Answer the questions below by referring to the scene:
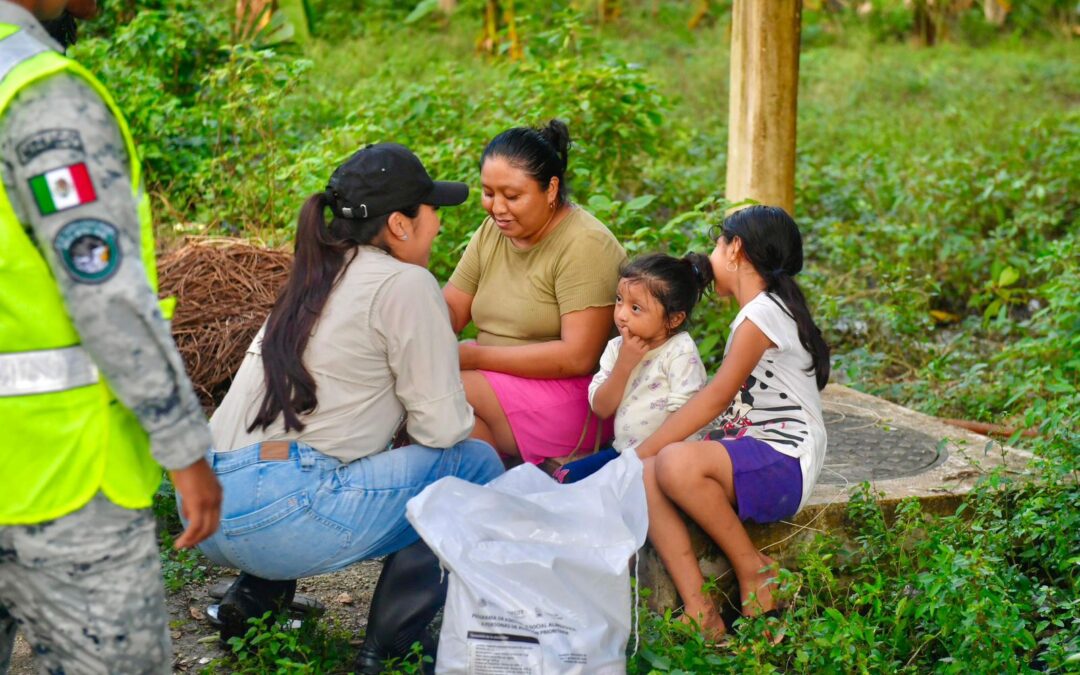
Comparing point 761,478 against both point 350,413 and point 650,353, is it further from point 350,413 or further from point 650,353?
point 350,413

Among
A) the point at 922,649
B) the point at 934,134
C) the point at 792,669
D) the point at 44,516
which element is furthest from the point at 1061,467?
the point at 934,134

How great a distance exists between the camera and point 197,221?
6.59m

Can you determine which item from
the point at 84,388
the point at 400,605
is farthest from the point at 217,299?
the point at 84,388

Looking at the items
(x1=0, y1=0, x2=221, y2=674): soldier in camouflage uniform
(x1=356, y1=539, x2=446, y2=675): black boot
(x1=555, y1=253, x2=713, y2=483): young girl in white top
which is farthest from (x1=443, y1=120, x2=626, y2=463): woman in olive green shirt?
(x1=0, y1=0, x2=221, y2=674): soldier in camouflage uniform

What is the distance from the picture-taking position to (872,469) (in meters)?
3.97

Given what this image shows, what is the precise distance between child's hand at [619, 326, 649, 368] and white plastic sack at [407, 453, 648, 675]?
0.62m

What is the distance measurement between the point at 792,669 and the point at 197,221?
14.9 ft

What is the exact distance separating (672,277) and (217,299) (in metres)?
2.28

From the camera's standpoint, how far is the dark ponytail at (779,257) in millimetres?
3371

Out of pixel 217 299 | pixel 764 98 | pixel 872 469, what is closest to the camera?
pixel 872 469

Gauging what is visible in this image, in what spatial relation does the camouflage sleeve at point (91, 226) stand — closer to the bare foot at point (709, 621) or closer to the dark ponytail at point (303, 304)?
the dark ponytail at point (303, 304)

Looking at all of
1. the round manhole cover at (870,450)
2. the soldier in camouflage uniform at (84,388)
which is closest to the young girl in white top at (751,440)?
the round manhole cover at (870,450)

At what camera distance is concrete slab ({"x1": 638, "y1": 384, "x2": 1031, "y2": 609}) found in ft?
11.4

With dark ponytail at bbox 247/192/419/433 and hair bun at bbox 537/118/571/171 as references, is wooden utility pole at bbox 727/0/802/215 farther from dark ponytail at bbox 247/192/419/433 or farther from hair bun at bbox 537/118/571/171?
dark ponytail at bbox 247/192/419/433
